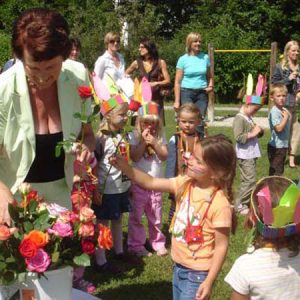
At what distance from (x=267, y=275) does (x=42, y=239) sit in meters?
0.87

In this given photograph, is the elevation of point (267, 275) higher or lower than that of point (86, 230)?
lower

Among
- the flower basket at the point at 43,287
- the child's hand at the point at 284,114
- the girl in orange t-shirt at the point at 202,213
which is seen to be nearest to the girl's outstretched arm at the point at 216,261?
the girl in orange t-shirt at the point at 202,213

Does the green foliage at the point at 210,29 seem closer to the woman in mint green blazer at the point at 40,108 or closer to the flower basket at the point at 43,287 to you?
the woman in mint green blazer at the point at 40,108

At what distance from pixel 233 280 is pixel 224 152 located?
61 centimetres

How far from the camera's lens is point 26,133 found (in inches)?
101

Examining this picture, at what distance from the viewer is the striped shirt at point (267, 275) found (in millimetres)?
2283

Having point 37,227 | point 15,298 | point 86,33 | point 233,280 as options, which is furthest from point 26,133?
point 86,33

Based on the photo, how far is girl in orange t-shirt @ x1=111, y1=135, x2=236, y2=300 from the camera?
2656 mm

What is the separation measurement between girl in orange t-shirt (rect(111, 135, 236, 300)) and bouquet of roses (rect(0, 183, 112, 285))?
0.42 meters

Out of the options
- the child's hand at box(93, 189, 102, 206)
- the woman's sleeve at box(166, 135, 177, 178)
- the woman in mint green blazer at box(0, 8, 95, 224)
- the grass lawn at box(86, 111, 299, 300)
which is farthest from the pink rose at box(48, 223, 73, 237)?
the woman's sleeve at box(166, 135, 177, 178)

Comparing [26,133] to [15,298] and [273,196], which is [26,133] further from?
[273,196]

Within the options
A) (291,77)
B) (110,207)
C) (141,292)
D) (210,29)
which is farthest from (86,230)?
(210,29)

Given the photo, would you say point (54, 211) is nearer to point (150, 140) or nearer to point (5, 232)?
point (5, 232)

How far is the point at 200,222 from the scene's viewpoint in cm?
271
